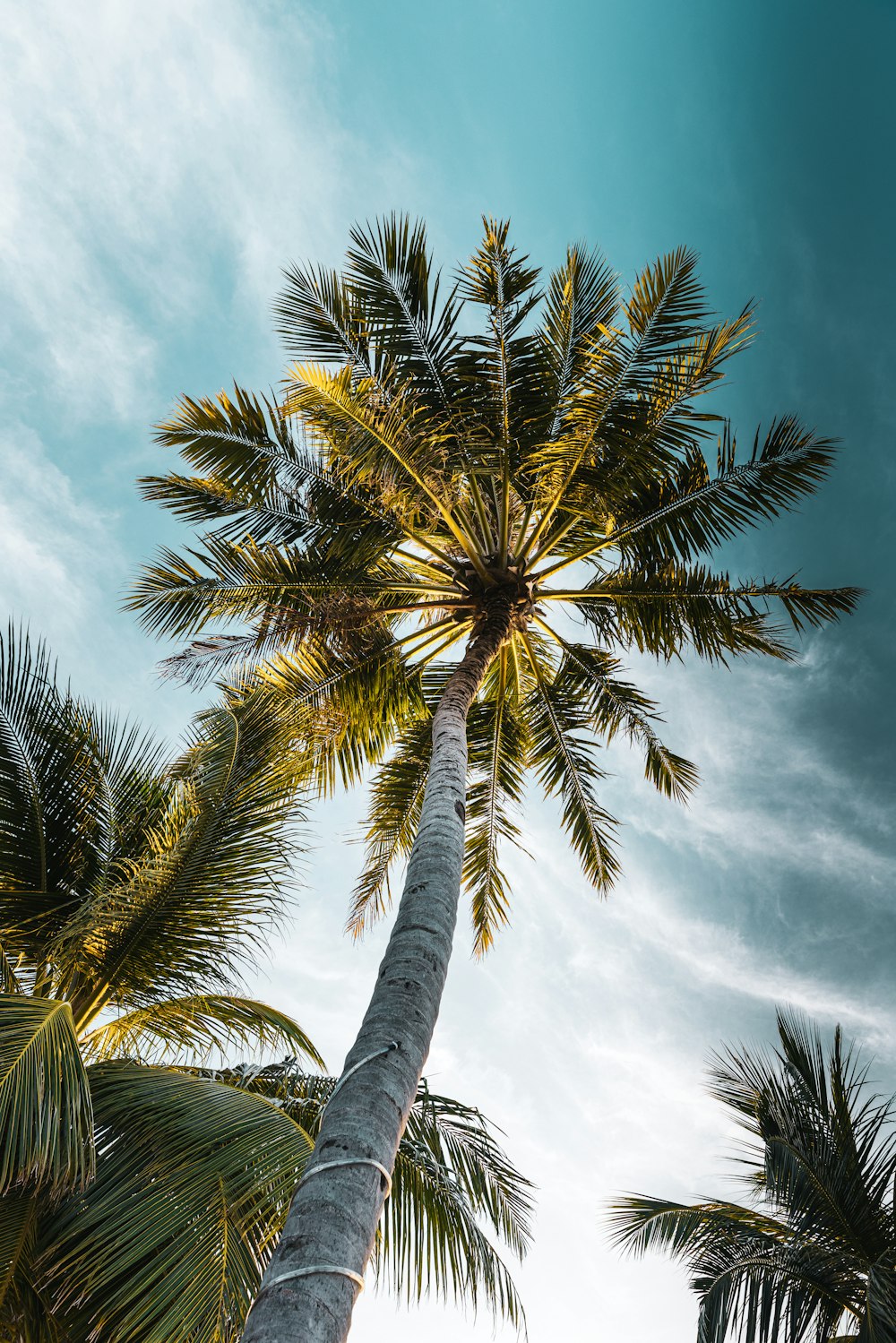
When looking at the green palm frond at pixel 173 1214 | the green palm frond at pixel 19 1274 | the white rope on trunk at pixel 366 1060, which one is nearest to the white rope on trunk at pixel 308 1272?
the white rope on trunk at pixel 366 1060

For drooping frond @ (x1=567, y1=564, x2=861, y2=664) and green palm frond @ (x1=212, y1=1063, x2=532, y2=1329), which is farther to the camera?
drooping frond @ (x1=567, y1=564, x2=861, y2=664)

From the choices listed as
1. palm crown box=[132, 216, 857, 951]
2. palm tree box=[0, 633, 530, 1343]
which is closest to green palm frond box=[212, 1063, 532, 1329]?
palm tree box=[0, 633, 530, 1343]

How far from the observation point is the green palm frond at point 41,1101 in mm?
3879

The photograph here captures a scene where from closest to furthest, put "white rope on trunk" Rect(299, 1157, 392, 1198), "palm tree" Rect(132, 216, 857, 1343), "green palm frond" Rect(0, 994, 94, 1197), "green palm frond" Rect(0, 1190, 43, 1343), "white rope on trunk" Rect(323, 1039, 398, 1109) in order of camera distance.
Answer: "white rope on trunk" Rect(299, 1157, 392, 1198) < "white rope on trunk" Rect(323, 1039, 398, 1109) < "green palm frond" Rect(0, 994, 94, 1197) < "green palm frond" Rect(0, 1190, 43, 1343) < "palm tree" Rect(132, 216, 857, 1343)

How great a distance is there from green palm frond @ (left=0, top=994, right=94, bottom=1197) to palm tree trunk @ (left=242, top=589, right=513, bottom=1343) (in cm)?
138

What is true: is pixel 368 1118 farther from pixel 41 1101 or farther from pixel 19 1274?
pixel 19 1274

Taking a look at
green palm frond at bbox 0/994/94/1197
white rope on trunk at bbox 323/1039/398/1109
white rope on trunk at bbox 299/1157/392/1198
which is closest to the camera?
white rope on trunk at bbox 299/1157/392/1198

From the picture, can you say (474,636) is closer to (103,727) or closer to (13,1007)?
(103,727)

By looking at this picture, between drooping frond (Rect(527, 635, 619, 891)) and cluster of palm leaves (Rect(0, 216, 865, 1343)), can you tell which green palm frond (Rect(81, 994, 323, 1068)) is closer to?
cluster of palm leaves (Rect(0, 216, 865, 1343))

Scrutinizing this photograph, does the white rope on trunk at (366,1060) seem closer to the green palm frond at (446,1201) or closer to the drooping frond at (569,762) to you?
the green palm frond at (446,1201)

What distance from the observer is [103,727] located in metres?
6.29

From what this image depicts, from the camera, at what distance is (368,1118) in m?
3.41

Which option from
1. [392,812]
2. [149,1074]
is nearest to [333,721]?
[392,812]

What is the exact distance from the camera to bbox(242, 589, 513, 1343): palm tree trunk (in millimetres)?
2691
